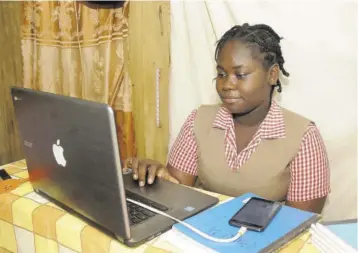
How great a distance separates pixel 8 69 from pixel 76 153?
6.34ft

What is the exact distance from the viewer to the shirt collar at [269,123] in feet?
4.44

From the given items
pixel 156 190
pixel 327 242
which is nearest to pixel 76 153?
pixel 156 190

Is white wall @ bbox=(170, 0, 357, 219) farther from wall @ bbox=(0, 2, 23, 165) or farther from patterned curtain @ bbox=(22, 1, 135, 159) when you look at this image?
wall @ bbox=(0, 2, 23, 165)

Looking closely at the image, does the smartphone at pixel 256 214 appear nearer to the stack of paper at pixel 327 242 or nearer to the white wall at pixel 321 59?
the stack of paper at pixel 327 242

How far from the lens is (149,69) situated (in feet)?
6.70

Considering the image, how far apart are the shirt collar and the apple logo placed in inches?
26.0

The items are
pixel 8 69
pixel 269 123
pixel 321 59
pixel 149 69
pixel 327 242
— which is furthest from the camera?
pixel 8 69

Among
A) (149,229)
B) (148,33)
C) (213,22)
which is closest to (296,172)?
(149,229)

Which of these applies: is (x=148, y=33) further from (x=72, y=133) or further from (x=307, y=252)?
(x=307, y=252)

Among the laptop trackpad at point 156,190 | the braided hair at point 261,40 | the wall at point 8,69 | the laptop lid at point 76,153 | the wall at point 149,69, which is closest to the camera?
the laptop lid at point 76,153

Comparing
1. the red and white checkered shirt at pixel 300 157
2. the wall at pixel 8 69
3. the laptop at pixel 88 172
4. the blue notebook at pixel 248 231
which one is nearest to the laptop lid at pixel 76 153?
the laptop at pixel 88 172

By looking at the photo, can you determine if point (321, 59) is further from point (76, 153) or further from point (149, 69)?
point (76, 153)

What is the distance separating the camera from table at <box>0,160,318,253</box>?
0.85m

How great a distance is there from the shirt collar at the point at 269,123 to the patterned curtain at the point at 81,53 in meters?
0.67
